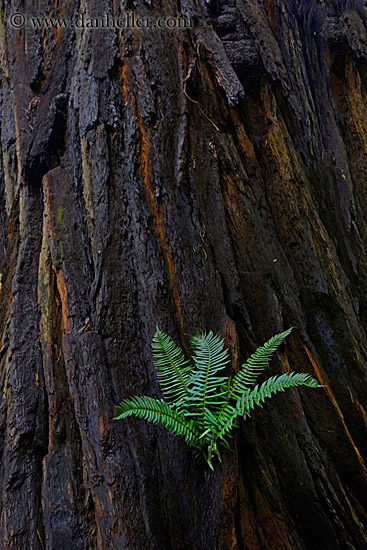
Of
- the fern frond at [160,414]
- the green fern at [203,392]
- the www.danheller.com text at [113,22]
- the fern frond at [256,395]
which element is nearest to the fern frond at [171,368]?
the green fern at [203,392]

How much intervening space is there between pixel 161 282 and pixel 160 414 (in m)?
0.76

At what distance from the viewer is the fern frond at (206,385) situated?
6.39ft

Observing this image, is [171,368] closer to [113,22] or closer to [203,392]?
[203,392]

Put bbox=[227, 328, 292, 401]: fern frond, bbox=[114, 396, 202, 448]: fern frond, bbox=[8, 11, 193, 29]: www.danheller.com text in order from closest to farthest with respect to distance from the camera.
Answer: bbox=[114, 396, 202, 448]: fern frond → bbox=[227, 328, 292, 401]: fern frond → bbox=[8, 11, 193, 29]: www.danheller.com text

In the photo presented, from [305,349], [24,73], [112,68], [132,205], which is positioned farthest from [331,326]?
[24,73]

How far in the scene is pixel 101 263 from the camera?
2314 millimetres

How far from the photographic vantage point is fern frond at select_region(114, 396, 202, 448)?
73.1 inches

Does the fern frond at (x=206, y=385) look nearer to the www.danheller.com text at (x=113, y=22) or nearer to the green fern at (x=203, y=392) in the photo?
the green fern at (x=203, y=392)

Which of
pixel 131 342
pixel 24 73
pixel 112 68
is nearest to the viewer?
pixel 131 342

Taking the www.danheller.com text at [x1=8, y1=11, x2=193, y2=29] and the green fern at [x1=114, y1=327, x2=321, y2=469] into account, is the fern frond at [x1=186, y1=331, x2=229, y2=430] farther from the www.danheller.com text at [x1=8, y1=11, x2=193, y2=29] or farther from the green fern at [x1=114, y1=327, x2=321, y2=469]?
the www.danheller.com text at [x1=8, y1=11, x2=193, y2=29]

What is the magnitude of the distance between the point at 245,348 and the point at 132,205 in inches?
43.1

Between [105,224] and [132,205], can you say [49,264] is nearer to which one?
[105,224]

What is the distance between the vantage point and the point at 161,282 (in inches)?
90.3

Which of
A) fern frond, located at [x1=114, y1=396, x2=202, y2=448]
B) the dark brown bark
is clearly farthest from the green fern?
the dark brown bark
